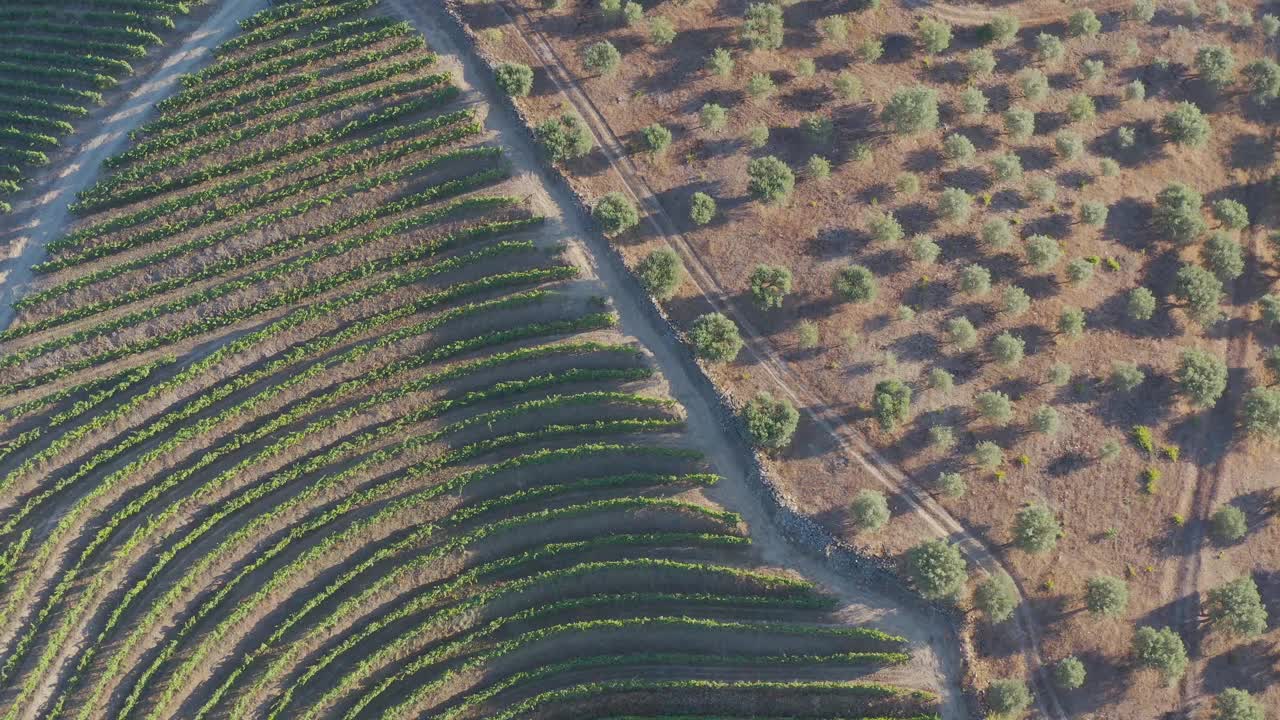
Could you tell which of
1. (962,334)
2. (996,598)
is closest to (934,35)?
(962,334)

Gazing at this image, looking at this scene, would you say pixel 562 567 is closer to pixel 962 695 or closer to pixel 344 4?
pixel 962 695

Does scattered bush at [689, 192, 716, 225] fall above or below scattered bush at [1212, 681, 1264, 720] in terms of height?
above

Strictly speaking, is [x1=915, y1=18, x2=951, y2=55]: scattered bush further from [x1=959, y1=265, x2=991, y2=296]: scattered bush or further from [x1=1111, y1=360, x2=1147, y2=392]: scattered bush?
[x1=1111, y1=360, x2=1147, y2=392]: scattered bush

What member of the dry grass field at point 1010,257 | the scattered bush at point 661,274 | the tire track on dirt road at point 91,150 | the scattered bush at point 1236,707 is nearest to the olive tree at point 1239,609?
the dry grass field at point 1010,257

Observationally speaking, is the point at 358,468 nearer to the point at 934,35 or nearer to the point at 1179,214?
the point at 934,35

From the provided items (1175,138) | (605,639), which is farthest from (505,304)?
(1175,138)

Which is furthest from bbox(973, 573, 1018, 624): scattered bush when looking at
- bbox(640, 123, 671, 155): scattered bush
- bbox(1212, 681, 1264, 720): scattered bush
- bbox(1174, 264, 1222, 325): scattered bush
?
bbox(640, 123, 671, 155): scattered bush
